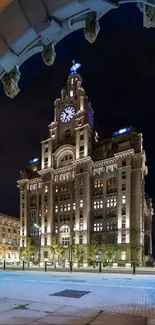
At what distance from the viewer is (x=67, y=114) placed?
4648 inches

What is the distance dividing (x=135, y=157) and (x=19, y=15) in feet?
316

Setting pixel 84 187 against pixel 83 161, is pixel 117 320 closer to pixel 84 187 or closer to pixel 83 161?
pixel 84 187

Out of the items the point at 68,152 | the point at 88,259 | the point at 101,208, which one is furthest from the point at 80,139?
the point at 88,259

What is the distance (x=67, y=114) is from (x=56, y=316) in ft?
368

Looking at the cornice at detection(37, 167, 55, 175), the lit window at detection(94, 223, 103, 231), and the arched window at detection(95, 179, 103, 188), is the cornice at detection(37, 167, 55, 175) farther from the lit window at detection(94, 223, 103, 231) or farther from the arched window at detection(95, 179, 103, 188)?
the lit window at detection(94, 223, 103, 231)

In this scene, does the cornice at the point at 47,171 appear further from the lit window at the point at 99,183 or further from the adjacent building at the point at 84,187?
the lit window at the point at 99,183

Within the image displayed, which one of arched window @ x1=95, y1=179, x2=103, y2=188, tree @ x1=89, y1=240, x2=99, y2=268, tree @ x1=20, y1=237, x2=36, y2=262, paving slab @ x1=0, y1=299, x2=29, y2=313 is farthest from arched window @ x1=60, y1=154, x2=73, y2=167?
paving slab @ x1=0, y1=299, x2=29, y2=313

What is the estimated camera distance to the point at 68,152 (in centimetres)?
11225

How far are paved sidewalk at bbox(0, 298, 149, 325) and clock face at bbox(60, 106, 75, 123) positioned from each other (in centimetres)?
10849

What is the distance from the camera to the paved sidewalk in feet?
26.2

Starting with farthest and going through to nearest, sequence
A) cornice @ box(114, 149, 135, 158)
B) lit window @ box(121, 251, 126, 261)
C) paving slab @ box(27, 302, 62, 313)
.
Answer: cornice @ box(114, 149, 135, 158)
lit window @ box(121, 251, 126, 261)
paving slab @ box(27, 302, 62, 313)

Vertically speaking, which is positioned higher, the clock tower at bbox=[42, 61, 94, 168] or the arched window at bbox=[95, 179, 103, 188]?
the clock tower at bbox=[42, 61, 94, 168]

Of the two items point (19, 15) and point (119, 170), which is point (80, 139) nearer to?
point (119, 170)

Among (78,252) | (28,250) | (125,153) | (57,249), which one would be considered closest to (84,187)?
(125,153)
